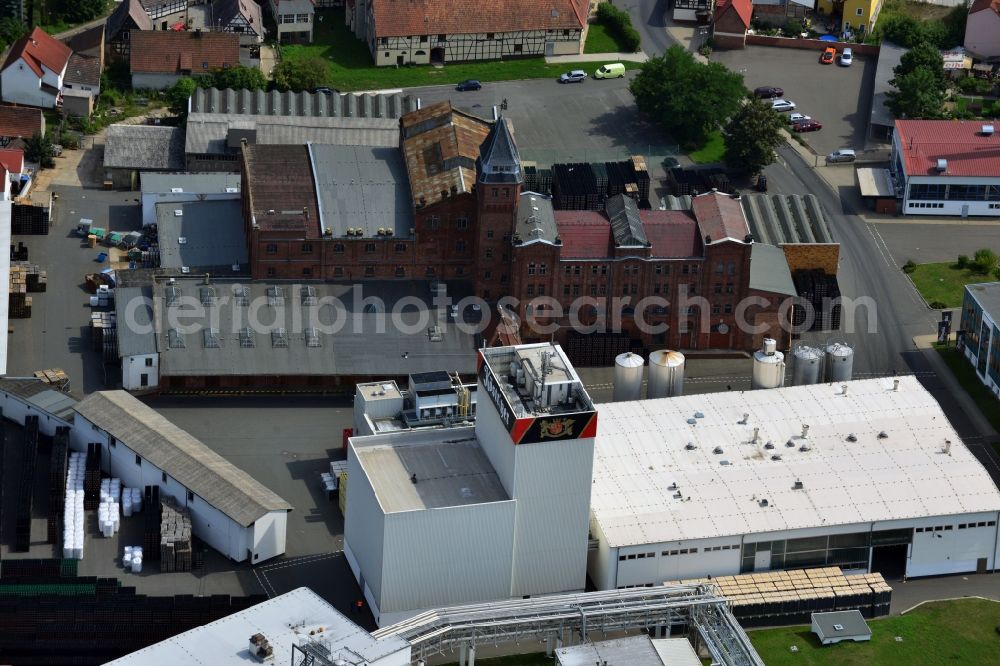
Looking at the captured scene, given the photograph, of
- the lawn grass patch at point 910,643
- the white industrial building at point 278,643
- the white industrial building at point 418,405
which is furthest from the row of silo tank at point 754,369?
the white industrial building at point 278,643

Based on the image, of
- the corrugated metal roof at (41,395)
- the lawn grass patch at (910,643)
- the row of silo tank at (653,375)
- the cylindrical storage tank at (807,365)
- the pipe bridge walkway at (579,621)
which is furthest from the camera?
the cylindrical storage tank at (807,365)

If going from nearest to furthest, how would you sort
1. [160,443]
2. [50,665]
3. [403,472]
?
[50,665]
[403,472]
[160,443]

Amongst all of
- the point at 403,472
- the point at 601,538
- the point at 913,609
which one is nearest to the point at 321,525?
the point at 403,472

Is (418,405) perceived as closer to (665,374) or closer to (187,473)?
(187,473)

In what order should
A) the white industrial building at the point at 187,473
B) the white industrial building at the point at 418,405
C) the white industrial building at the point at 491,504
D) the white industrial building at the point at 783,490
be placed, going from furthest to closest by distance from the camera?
the white industrial building at the point at 418,405
the white industrial building at the point at 187,473
the white industrial building at the point at 783,490
the white industrial building at the point at 491,504

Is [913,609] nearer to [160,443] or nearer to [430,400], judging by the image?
[430,400]

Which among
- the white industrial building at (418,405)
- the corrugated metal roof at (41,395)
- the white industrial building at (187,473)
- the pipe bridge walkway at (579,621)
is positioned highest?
the white industrial building at (418,405)

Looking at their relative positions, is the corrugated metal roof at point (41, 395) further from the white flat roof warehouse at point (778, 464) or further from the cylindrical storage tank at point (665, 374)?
the cylindrical storage tank at point (665, 374)
